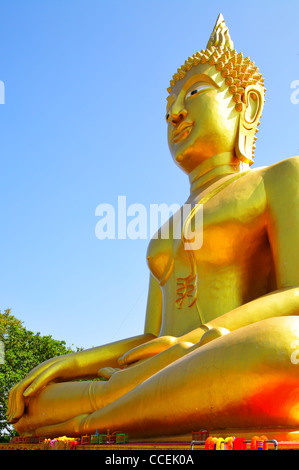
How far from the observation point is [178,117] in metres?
6.61

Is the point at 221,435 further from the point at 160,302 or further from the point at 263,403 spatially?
the point at 160,302

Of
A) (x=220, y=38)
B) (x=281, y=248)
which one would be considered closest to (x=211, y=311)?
(x=281, y=248)

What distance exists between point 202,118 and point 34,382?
3.42 m

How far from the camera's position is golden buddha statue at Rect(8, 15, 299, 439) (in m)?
3.77

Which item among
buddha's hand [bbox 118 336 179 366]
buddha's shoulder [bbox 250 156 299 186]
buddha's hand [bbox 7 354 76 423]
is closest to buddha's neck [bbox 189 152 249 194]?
buddha's shoulder [bbox 250 156 299 186]

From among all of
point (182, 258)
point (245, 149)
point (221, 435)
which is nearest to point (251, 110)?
point (245, 149)

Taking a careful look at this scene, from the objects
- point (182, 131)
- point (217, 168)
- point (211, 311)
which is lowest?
point (211, 311)

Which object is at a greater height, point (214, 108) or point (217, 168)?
point (214, 108)

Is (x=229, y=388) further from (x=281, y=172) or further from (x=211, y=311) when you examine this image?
(x=281, y=172)

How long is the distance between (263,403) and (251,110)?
13.2ft

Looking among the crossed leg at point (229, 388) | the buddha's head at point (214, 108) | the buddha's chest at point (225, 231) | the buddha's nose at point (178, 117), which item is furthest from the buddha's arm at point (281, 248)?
the buddha's nose at point (178, 117)

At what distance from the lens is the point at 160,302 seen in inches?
268

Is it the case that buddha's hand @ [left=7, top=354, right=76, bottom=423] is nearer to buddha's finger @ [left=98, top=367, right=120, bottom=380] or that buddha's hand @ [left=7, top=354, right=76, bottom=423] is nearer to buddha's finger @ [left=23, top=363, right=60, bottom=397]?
buddha's finger @ [left=23, top=363, right=60, bottom=397]

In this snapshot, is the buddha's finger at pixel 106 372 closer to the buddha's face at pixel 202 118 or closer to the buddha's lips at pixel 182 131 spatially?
the buddha's face at pixel 202 118
